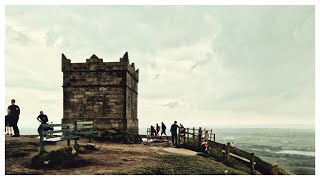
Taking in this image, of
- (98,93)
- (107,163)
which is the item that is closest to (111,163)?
(107,163)

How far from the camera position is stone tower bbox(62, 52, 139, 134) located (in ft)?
70.1

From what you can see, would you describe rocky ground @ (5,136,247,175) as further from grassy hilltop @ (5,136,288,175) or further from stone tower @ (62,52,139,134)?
stone tower @ (62,52,139,134)

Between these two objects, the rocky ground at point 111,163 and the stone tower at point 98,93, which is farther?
the stone tower at point 98,93

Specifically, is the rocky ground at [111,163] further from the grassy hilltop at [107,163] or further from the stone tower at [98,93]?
the stone tower at [98,93]

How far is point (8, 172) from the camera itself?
10.7m

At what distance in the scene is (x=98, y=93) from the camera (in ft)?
71.1

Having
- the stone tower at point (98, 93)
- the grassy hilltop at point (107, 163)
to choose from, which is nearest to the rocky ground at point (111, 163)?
the grassy hilltop at point (107, 163)

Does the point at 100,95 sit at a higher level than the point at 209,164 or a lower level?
higher

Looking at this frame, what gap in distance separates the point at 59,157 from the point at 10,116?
663cm

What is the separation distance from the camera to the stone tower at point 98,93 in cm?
2138

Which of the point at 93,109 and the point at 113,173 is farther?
the point at 93,109

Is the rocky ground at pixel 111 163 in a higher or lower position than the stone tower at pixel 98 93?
lower
